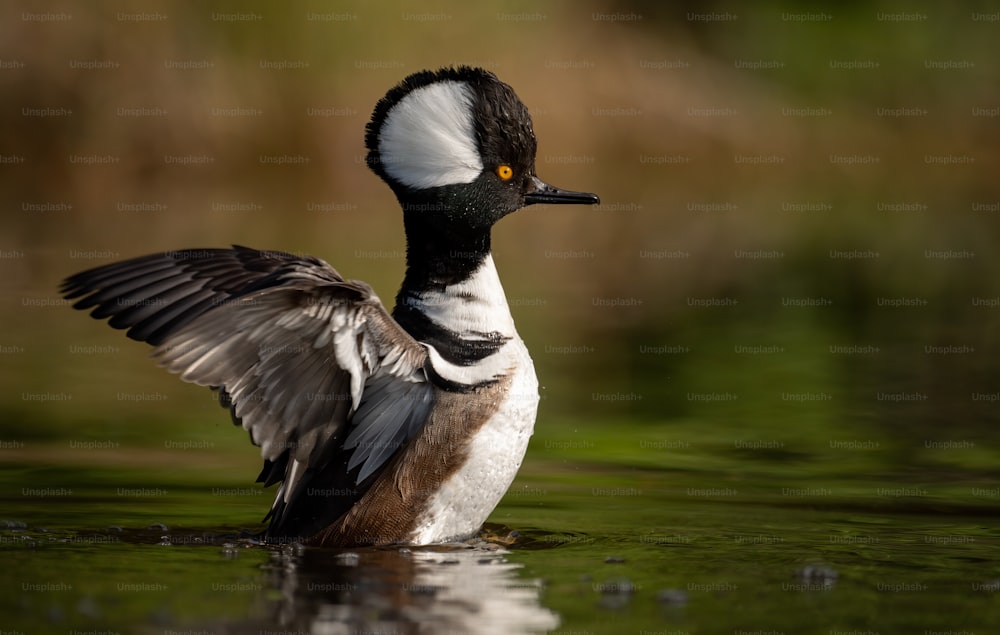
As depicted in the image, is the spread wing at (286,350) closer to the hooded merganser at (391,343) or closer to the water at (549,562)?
the hooded merganser at (391,343)

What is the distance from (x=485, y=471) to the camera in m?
7.58

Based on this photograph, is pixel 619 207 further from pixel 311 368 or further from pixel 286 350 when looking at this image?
pixel 286 350

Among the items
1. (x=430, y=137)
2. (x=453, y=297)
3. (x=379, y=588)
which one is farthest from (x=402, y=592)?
(x=430, y=137)

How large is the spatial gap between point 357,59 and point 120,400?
14.1 metres

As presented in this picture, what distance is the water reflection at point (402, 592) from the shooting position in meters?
5.86

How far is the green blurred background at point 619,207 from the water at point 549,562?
0.58m

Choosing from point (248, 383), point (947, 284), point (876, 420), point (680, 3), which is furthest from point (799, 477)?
point (680, 3)

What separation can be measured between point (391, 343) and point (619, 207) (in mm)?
19333

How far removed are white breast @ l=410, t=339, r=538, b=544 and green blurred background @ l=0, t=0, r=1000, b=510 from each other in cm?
192

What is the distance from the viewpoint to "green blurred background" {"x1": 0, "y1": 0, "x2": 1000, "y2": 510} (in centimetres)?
1069

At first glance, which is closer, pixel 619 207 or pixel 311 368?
pixel 311 368

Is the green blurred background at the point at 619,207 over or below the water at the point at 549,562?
over

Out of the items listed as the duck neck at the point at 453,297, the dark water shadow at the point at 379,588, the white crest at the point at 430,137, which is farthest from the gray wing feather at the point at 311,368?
the white crest at the point at 430,137

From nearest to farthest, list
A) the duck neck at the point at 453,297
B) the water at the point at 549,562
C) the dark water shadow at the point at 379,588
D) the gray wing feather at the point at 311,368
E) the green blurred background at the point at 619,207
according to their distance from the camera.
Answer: the dark water shadow at the point at 379,588, the water at the point at 549,562, the gray wing feather at the point at 311,368, the duck neck at the point at 453,297, the green blurred background at the point at 619,207
